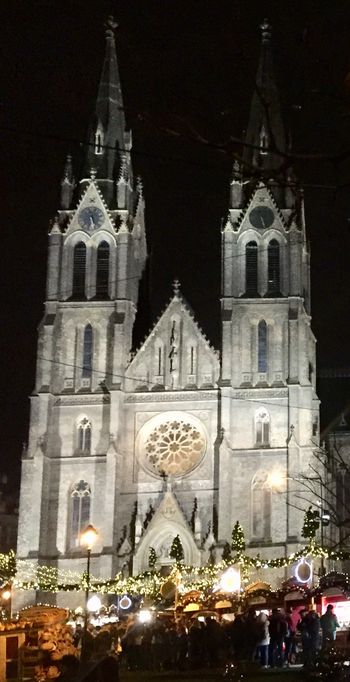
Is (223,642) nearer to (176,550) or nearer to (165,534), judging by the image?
(176,550)

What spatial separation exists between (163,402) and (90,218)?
1129cm

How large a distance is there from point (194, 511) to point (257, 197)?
17242mm

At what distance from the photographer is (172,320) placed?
55688 mm

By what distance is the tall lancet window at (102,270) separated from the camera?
5659 cm

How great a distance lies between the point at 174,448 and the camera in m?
53.6

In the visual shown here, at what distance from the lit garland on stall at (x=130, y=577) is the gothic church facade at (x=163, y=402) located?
749mm

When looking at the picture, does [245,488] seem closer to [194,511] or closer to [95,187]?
[194,511]

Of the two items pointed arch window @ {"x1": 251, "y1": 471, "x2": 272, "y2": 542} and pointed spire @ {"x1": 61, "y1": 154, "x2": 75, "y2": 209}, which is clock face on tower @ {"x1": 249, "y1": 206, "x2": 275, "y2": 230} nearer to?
pointed spire @ {"x1": 61, "y1": 154, "x2": 75, "y2": 209}

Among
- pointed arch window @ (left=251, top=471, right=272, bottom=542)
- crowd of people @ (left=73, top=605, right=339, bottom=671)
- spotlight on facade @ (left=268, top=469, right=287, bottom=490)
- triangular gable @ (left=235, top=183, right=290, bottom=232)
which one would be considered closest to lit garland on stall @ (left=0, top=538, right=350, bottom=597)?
pointed arch window @ (left=251, top=471, right=272, bottom=542)

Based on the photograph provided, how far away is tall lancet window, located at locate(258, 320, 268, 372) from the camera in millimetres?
54094

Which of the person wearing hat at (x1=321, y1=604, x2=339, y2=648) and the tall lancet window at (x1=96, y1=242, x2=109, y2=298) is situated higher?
the tall lancet window at (x1=96, y1=242, x2=109, y2=298)

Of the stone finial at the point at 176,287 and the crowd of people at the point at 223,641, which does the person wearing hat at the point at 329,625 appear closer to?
the crowd of people at the point at 223,641

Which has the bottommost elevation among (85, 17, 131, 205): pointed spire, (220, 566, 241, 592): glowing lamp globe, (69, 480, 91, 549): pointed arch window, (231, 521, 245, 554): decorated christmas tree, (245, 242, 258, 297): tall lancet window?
(220, 566, 241, 592): glowing lamp globe

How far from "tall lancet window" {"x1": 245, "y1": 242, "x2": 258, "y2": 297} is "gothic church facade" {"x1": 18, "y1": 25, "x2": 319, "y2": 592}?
0.26 ft
